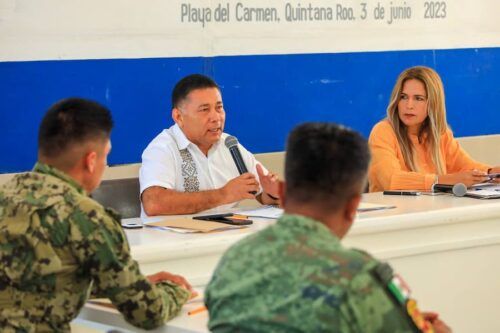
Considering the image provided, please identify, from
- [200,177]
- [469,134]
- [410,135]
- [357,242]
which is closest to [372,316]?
[357,242]

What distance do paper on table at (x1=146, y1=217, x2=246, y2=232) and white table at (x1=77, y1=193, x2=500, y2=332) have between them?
0.06m

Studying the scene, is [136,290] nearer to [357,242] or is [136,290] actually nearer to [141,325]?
[141,325]

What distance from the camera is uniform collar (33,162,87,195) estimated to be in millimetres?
2523

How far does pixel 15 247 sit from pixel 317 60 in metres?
3.80

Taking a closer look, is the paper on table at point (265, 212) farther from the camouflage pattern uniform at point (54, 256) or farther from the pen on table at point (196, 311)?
the camouflage pattern uniform at point (54, 256)

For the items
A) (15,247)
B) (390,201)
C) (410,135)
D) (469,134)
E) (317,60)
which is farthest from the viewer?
(469,134)

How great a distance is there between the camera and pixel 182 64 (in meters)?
5.45

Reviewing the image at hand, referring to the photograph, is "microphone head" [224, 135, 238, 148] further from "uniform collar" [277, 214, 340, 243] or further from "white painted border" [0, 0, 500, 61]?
"uniform collar" [277, 214, 340, 243]

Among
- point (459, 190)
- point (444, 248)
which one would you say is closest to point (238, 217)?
point (444, 248)

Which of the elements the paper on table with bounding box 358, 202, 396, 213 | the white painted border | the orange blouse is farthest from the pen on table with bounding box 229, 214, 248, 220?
the white painted border

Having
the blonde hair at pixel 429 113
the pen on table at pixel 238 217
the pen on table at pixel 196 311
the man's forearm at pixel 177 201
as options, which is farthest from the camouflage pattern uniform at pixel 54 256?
the blonde hair at pixel 429 113

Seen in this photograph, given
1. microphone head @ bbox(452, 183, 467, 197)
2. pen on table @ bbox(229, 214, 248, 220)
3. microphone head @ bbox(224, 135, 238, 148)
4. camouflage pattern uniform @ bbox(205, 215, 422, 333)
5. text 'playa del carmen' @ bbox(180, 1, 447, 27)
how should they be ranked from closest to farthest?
camouflage pattern uniform @ bbox(205, 215, 422, 333), pen on table @ bbox(229, 214, 248, 220), microphone head @ bbox(452, 183, 467, 197), microphone head @ bbox(224, 135, 238, 148), text 'playa del carmen' @ bbox(180, 1, 447, 27)

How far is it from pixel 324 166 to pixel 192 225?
1925 mm

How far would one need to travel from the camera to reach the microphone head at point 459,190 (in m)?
4.56
